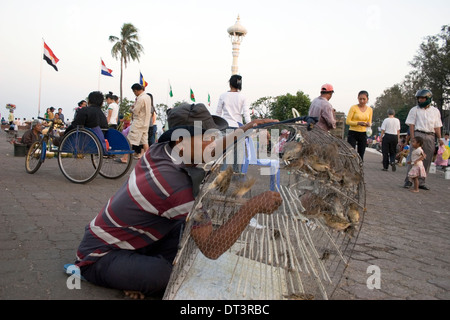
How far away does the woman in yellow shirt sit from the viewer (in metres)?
7.17

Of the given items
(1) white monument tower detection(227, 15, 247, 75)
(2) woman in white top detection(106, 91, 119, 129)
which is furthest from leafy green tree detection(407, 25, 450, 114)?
(2) woman in white top detection(106, 91, 119, 129)

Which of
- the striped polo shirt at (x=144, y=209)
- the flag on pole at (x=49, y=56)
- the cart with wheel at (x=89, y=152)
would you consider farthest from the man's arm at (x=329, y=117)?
the flag on pole at (x=49, y=56)

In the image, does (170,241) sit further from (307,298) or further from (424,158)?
(424,158)

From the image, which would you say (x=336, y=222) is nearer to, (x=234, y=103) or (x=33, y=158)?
(x=234, y=103)

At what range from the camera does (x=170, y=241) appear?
7.83 feet

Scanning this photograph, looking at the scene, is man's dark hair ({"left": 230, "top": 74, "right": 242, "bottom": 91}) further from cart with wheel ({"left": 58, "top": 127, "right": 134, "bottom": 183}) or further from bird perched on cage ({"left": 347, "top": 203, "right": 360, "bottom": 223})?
bird perched on cage ({"left": 347, "top": 203, "right": 360, "bottom": 223})

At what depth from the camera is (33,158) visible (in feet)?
21.8

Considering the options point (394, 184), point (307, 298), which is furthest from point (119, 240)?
point (394, 184)

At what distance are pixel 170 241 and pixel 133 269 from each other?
327mm

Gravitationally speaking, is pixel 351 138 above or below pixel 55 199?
above

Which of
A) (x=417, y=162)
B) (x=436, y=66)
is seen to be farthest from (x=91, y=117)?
(x=436, y=66)

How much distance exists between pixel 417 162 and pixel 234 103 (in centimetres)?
359

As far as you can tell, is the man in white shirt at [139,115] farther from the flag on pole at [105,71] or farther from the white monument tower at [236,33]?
the flag on pole at [105,71]

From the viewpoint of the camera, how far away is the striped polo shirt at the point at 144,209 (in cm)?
198
